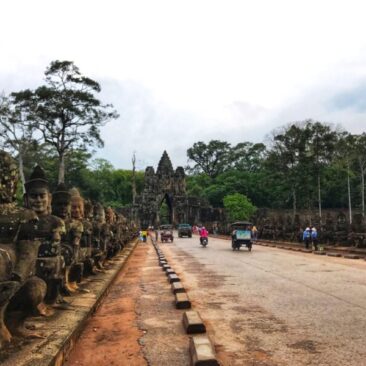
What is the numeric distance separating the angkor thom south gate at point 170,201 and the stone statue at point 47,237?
232 feet

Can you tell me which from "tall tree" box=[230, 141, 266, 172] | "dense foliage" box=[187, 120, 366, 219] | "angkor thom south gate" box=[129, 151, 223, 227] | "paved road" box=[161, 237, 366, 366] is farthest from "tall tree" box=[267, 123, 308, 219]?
"paved road" box=[161, 237, 366, 366]

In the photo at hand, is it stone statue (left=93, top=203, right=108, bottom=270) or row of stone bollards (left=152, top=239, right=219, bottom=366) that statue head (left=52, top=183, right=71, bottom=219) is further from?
stone statue (left=93, top=203, right=108, bottom=270)

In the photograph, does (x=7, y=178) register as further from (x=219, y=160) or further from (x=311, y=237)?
(x=219, y=160)

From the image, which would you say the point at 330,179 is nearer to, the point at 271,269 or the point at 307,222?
the point at 307,222

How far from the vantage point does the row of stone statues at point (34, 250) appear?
14.3 feet

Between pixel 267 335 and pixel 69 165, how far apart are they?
62956 mm

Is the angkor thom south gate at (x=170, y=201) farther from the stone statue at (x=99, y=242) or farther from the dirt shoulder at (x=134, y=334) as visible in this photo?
the dirt shoulder at (x=134, y=334)

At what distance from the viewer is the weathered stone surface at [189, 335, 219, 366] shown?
14.7ft

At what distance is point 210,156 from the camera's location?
105250 millimetres

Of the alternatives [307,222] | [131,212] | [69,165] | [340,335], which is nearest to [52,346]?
[340,335]

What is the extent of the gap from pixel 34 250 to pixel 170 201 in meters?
77.5

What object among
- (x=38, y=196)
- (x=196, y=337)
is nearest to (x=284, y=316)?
(x=196, y=337)

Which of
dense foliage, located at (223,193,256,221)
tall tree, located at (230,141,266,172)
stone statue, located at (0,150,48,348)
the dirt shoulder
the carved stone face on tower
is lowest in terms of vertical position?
the dirt shoulder

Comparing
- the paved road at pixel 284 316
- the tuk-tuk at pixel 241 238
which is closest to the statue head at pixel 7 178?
the paved road at pixel 284 316
